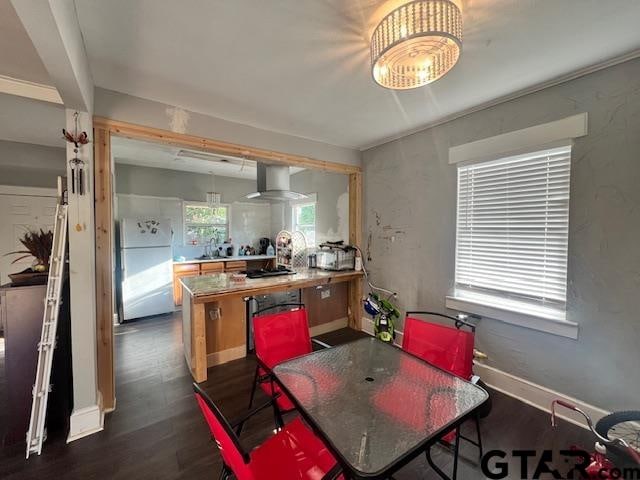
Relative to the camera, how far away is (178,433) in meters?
1.85

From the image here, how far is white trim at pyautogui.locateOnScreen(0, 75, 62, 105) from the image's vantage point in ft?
5.82

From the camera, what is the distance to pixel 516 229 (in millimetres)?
2207

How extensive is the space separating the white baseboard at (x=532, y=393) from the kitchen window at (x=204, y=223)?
16.4 ft

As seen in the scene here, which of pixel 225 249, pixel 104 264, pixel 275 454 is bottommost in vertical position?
pixel 275 454

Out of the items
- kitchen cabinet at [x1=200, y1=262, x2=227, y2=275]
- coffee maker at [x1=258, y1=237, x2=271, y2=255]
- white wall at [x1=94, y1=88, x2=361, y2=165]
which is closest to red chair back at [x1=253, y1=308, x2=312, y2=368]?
white wall at [x1=94, y1=88, x2=361, y2=165]

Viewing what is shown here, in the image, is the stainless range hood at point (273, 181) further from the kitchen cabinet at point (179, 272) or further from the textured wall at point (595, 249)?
the textured wall at point (595, 249)

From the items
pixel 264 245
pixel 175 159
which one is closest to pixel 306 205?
pixel 264 245

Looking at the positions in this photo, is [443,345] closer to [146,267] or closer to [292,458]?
[292,458]

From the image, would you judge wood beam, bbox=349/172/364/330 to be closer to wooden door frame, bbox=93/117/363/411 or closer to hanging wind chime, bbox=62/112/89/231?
wooden door frame, bbox=93/117/363/411

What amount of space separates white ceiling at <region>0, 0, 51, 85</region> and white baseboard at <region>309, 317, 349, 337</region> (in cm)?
341

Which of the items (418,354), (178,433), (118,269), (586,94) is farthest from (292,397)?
(118,269)

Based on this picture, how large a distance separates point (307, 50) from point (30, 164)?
399 centimetres

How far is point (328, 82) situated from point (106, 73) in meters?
1.59

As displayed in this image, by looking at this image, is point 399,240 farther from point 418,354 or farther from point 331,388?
point 331,388
